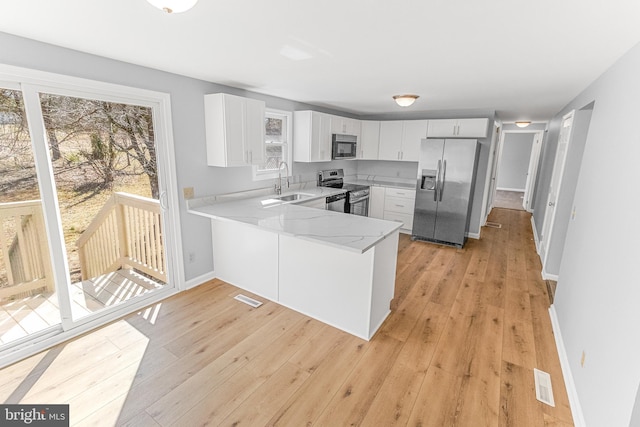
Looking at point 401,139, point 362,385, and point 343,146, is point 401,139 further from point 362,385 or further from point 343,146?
point 362,385

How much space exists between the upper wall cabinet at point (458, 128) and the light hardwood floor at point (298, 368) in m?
2.81

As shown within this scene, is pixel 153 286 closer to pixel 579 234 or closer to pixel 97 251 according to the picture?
pixel 97 251

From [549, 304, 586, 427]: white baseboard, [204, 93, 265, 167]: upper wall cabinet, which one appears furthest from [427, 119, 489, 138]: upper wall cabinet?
[204, 93, 265, 167]: upper wall cabinet

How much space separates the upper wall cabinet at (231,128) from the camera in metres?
3.10

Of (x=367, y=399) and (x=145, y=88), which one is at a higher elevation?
(x=145, y=88)

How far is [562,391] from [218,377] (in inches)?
93.3

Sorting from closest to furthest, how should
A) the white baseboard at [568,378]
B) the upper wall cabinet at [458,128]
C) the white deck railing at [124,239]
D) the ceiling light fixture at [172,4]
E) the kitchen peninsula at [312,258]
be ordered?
the ceiling light fixture at [172,4] → the white baseboard at [568,378] → the kitchen peninsula at [312,258] → the white deck railing at [124,239] → the upper wall cabinet at [458,128]

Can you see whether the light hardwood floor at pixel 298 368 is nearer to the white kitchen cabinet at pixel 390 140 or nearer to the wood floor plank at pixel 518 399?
the wood floor plank at pixel 518 399

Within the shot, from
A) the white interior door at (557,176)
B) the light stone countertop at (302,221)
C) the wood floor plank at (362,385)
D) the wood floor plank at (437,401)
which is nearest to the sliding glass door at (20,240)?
the light stone countertop at (302,221)

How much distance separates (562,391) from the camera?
2010mm

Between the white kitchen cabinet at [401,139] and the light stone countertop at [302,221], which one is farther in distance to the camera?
the white kitchen cabinet at [401,139]

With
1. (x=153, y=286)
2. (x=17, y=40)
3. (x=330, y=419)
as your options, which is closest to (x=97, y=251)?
(x=153, y=286)

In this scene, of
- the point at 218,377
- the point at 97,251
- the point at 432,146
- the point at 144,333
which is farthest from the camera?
the point at 432,146

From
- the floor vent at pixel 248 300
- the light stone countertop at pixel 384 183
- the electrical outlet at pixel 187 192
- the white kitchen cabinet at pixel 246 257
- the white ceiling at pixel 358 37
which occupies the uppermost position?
the white ceiling at pixel 358 37
